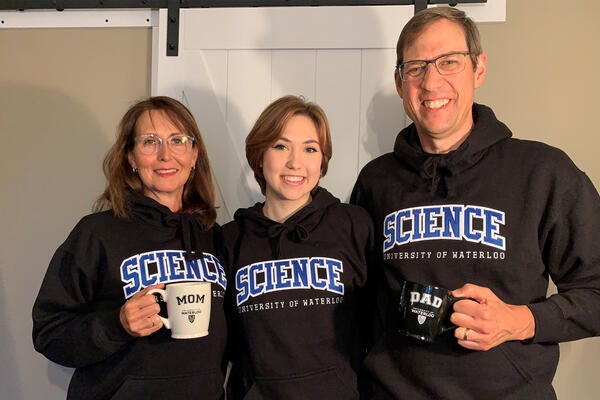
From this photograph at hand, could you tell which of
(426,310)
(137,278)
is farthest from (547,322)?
(137,278)

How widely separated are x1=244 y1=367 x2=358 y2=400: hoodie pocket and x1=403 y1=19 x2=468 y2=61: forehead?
77 centimetres

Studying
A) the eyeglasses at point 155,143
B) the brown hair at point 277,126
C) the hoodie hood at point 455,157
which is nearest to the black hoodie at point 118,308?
the eyeglasses at point 155,143

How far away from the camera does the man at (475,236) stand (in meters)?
1.24

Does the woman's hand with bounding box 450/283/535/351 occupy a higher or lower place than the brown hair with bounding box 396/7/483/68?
lower

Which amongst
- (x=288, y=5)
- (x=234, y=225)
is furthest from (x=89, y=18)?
(x=234, y=225)

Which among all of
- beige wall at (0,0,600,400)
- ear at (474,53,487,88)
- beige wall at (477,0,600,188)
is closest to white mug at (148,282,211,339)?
ear at (474,53,487,88)

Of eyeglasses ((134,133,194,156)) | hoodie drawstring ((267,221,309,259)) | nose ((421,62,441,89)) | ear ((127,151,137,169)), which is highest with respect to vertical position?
nose ((421,62,441,89))

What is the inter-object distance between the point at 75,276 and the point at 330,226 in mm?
633

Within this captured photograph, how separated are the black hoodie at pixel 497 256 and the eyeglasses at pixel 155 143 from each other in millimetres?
609

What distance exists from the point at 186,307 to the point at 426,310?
495mm

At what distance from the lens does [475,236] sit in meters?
1.29

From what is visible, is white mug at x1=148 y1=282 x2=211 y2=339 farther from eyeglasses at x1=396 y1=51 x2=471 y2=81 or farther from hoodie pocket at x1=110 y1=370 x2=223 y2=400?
eyeglasses at x1=396 y1=51 x2=471 y2=81

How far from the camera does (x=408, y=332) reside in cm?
115

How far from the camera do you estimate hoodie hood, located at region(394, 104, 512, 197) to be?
1.33 metres
